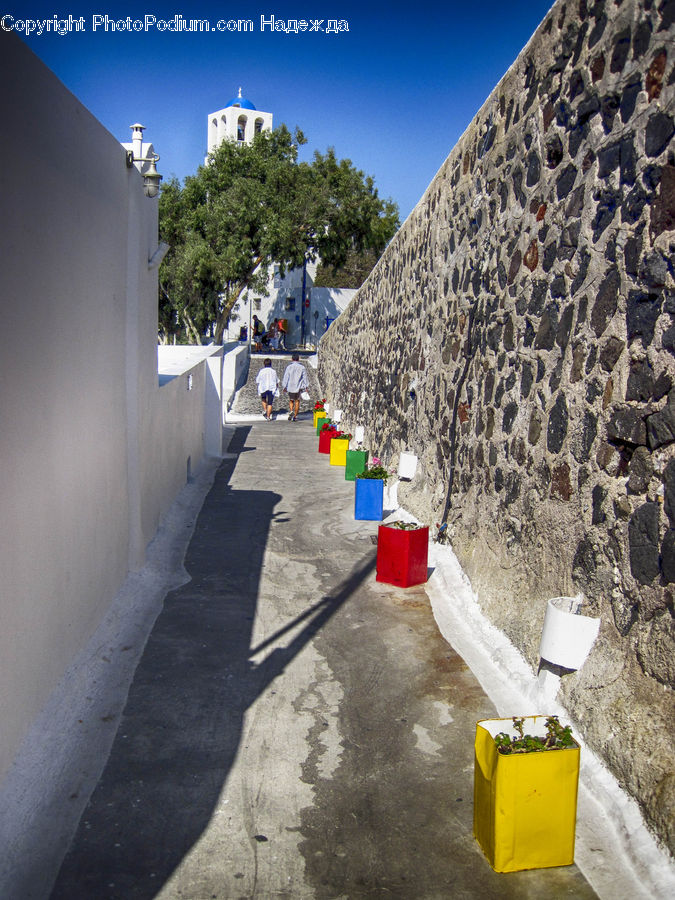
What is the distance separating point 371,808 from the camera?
3.86m

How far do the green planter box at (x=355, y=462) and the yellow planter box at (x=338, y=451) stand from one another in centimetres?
161

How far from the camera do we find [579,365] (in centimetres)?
490

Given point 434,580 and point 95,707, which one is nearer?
point 95,707

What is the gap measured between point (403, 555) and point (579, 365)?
280 centimetres

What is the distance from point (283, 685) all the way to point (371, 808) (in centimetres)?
145

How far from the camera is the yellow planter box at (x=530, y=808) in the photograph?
11.0 ft

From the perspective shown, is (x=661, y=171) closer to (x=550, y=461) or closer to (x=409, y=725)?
(x=550, y=461)

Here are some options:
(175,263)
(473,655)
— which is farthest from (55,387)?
(175,263)

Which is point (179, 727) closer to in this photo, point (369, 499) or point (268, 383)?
point (369, 499)

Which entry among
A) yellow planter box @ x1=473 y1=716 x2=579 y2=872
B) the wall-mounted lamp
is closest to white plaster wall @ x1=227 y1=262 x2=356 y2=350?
the wall-mounted lamp

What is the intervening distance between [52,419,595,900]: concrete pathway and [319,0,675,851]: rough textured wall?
2.39 feet

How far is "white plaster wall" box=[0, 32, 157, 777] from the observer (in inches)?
154

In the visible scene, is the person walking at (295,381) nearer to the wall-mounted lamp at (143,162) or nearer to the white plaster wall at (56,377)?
the wall-mounted lamp at (143,162)

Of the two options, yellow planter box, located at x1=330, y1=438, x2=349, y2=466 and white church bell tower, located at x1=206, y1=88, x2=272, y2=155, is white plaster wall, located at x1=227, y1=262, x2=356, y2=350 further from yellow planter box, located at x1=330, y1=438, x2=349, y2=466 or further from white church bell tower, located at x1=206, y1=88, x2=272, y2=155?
yellow planter box, located at x1=330, y1=438, x2=349, y2=466
